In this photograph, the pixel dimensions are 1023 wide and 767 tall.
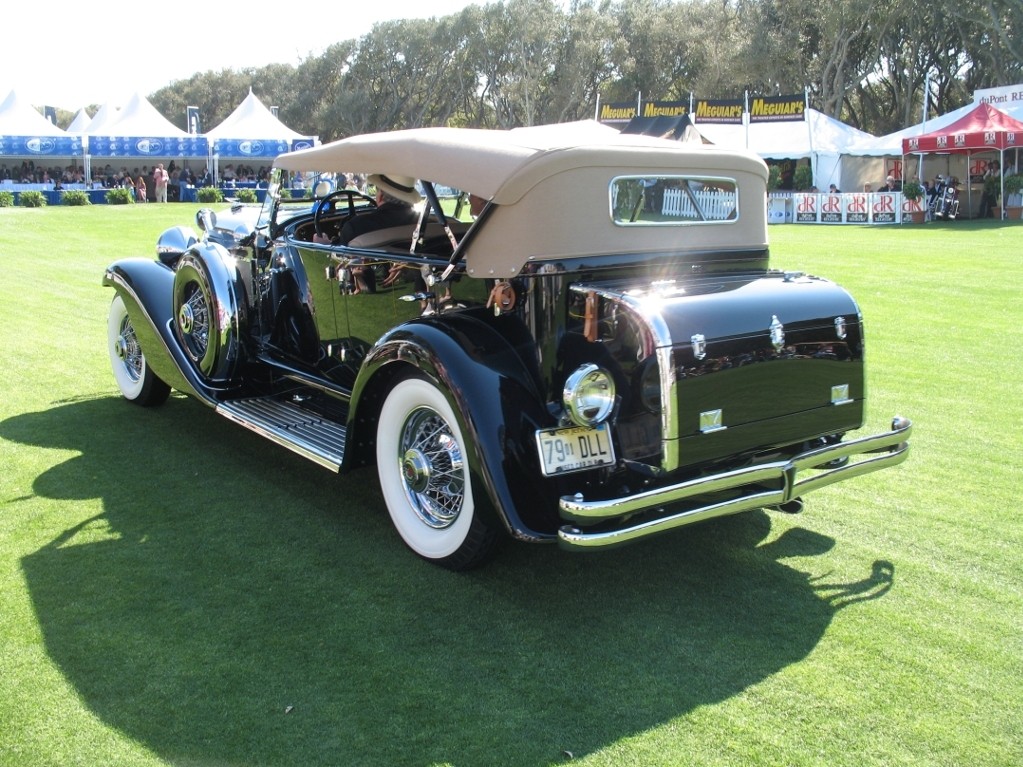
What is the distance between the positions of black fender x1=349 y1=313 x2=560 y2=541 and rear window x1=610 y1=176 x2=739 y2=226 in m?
0.86

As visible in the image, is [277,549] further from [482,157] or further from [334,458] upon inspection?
[482,157]

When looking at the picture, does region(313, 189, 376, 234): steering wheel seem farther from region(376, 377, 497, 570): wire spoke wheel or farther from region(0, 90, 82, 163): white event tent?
region(0, 90, 82, 163): white event tent

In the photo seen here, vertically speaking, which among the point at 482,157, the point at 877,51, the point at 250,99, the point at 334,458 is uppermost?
the point at 877,51

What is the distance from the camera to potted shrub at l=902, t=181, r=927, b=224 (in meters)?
25.4

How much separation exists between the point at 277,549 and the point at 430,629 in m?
1.11

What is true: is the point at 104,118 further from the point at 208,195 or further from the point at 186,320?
the point at 186,320

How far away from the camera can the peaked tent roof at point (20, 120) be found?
35219mm

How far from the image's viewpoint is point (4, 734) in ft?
9.37

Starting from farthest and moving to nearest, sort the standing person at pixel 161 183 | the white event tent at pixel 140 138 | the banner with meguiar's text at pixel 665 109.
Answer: the white event tent at pixel 140 138, the banner with meguiar's text at pixel 665 109, the standing person at pixel 161 183

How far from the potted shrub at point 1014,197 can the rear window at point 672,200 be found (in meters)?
25.1

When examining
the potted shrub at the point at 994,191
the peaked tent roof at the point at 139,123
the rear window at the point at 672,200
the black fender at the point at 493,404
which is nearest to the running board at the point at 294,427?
the black fender at the point at 493,404

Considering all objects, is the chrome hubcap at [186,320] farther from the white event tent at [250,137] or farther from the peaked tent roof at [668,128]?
the white event tent at [250,137]

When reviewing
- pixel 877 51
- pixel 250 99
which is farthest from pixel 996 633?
pixel 877 51

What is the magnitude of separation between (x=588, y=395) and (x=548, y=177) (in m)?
1.01
